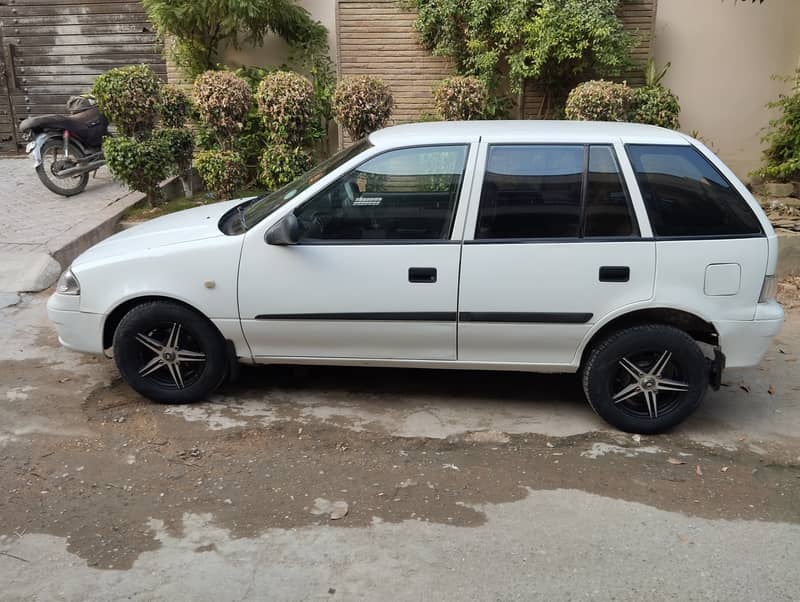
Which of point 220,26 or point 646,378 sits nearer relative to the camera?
point 646,378

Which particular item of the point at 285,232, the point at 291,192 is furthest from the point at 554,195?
the point at 291,192

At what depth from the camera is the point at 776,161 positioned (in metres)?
8.58

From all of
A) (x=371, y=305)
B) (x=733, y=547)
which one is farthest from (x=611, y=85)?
(x=733, y=547)

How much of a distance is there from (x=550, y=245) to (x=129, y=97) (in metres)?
5.58

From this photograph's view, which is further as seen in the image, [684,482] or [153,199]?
[153,199]

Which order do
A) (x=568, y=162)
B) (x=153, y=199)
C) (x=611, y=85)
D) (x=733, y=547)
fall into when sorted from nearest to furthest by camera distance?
(x=733, y=547), (x=568, y=162), (x=611, y=85), (x=153, y=199)

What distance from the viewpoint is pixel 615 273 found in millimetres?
4008

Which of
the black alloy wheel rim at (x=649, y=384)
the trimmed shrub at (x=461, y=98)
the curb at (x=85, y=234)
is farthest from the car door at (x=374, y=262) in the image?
the trimmed shrub at (x=461, y=98)

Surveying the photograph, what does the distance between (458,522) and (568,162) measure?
6.89ft

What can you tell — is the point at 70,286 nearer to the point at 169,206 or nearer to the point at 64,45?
the point at 169,206

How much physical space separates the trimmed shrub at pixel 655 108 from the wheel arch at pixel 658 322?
437cm

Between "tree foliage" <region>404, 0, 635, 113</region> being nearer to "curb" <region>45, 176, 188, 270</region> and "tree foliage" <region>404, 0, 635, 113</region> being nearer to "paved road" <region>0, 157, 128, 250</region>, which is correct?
"curb" <region>45, 176, 188, 270</region>

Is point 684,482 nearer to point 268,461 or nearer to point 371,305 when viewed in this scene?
point 371,305

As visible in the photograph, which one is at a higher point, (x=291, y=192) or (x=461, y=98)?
(x=461, y=98)
